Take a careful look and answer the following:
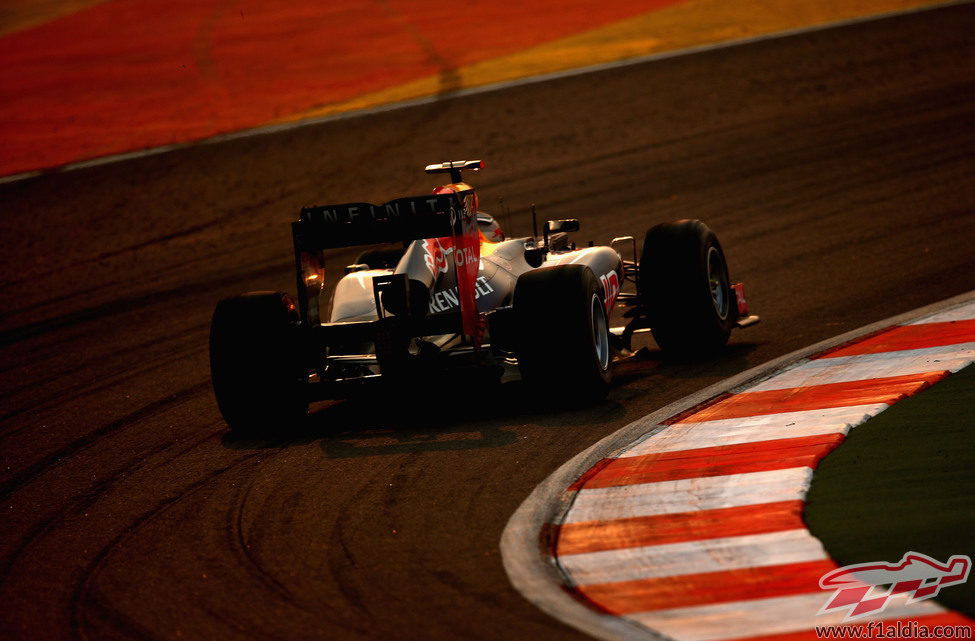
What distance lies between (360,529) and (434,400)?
2.66m

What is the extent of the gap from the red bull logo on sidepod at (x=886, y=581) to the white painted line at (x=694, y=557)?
219mm

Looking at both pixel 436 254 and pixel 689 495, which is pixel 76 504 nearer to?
pixel 436 254

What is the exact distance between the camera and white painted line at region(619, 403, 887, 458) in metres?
6.62

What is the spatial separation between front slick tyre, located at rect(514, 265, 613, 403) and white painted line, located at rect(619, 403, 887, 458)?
857 mm

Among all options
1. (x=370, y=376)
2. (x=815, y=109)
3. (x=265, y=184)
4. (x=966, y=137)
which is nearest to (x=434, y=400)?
(x=370, y=376)

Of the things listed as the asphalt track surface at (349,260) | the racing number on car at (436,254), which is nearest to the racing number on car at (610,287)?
the asphalt track surface at (349,260)

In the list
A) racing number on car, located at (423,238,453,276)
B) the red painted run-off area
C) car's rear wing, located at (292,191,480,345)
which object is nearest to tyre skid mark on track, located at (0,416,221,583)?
car's rear wing, located at (292,191,480,345)

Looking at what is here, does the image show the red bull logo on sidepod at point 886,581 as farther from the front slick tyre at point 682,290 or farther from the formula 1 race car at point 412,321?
the front slick tyre at point 682,290

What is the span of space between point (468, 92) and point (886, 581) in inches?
690

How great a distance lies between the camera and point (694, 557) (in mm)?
4992

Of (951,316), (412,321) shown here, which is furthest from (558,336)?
(951,316)

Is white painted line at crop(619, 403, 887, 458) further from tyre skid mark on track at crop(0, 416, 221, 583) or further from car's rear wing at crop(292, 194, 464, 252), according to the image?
tyre skid mark on track at crop(0, 416, 221, 583)

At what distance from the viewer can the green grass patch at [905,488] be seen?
4.79 metres

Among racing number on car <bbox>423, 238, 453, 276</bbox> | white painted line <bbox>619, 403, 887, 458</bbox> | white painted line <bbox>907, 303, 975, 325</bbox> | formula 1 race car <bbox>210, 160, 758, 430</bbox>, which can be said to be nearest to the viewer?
white painted line <bbox>619, 403, 887, 458</bbox>
